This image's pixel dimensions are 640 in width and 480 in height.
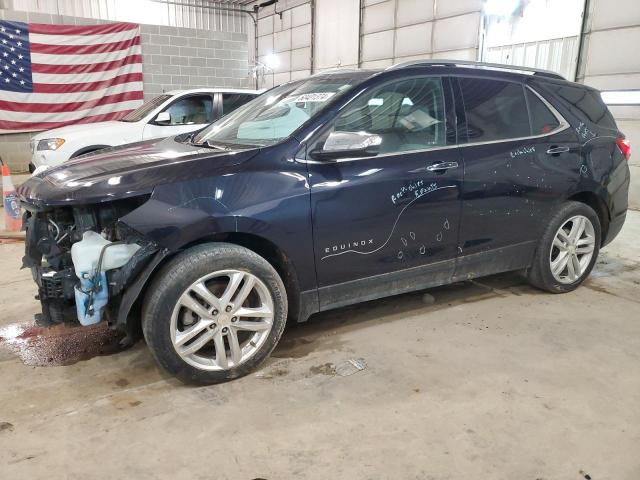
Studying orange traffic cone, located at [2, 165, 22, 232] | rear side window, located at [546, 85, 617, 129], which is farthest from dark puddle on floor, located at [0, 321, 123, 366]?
rear side window, located at [546, 85, 617, 129]

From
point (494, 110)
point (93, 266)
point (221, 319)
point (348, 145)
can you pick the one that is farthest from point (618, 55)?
point (93, 266)

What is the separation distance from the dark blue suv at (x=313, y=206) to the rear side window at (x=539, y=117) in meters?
0.01

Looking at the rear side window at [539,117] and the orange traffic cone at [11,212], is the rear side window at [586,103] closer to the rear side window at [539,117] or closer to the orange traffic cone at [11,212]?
the rear side window at [539,117]

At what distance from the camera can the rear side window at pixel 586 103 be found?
3.54 meters

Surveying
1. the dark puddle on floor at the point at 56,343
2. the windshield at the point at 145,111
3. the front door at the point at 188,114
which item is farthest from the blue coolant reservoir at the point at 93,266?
the windshield at the point at 145,111

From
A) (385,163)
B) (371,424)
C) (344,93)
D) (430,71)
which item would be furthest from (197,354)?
(430,71)

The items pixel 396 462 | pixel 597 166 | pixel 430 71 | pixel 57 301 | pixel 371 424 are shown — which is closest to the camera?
pixel 396 462

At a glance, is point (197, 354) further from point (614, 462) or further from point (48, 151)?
point (48, 151)

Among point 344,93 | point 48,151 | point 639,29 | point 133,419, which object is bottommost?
point 133,419

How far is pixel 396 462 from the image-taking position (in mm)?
1971

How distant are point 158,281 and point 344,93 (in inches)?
55.2

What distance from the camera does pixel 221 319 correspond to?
8.04 feet

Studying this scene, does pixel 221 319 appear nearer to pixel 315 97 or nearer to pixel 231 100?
pixel 315 97

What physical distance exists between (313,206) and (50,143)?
5.46 m
